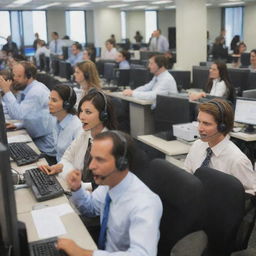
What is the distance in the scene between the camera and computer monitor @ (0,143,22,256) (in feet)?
4.52

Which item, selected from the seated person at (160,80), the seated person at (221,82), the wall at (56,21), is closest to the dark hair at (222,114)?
the seated person at (221,82)

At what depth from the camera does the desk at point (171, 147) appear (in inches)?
132

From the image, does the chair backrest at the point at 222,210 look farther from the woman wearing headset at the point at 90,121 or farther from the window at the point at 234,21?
the window at the point at 234,21

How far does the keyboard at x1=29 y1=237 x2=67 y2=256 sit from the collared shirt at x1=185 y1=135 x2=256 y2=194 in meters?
1.20

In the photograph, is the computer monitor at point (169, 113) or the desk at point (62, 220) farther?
the computer monitor at point (169, 113)

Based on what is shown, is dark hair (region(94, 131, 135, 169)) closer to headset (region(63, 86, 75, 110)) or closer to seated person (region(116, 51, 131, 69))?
headset (region(63, 86, 75, 110))

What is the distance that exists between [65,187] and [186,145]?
146 cm

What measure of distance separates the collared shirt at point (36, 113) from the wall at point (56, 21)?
45.8ft

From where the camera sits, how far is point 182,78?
636 cm

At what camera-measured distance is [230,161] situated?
2.48 m

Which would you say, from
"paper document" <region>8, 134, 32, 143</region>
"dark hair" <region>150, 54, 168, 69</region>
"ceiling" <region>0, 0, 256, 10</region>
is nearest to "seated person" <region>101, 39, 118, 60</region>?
"ceiling" <region>0, 0, 256, 10</region>

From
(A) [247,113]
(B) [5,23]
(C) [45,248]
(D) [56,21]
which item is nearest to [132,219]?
(C) [45,248]

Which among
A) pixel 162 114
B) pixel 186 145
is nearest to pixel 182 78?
pixel 162 114

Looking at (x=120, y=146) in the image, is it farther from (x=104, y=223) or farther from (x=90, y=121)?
(x=90, y=121)
